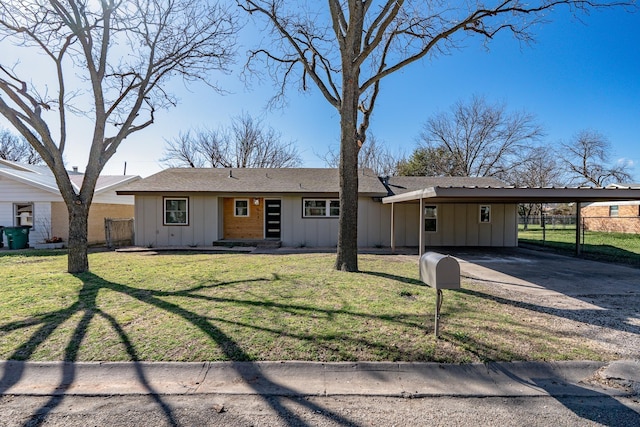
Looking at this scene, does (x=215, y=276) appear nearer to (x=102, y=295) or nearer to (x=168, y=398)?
(x=102, y=295)

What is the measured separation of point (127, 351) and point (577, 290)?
7.64m

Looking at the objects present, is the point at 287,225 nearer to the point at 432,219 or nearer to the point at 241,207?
the point at 241,207

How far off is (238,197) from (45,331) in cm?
1025

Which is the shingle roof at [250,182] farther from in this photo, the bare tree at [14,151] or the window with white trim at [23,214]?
the bare tree at [14,151]

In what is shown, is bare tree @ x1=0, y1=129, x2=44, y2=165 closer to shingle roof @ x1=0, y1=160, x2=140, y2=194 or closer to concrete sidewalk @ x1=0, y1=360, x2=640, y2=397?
shingle roof @ x1=0, y1=160, x2=140, y2=194

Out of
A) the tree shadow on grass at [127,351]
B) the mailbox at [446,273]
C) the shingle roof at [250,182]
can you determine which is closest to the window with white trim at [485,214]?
the shingle roof at [250,182]

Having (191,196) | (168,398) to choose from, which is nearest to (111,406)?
(168,398)

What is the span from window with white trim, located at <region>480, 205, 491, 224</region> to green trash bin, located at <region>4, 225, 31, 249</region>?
19817 mm

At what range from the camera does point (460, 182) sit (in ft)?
49.4

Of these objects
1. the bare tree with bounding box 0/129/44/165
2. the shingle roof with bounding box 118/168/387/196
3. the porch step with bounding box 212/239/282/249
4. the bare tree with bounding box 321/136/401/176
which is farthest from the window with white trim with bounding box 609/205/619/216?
the bare tree with bounding box 0/129/44/165

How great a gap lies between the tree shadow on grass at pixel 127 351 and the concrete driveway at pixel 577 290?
3.68 metres

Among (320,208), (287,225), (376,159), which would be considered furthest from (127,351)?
(376,159)

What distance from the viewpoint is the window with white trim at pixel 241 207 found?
1423cm

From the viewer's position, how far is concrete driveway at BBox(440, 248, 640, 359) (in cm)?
405
